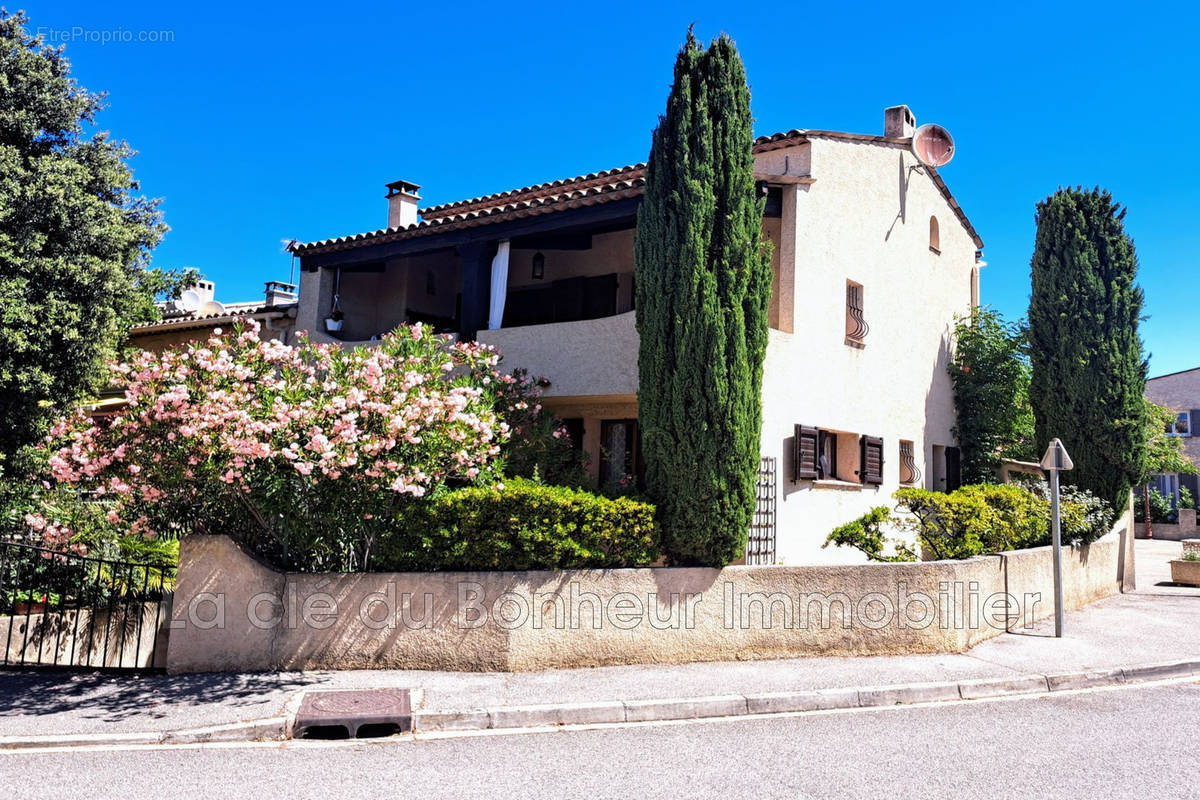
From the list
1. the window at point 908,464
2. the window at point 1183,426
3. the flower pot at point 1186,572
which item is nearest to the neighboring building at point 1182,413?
the window at point 1183,426

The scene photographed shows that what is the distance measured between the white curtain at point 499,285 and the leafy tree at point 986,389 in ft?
31.0

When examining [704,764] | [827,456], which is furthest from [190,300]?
[704,764]

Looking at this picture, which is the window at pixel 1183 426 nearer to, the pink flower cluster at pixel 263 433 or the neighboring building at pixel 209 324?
the neighboring building at pixel 209 324

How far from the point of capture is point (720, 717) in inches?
300

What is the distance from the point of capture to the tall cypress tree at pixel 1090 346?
1614 cm

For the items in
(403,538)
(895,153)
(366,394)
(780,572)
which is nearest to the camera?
(366,394)

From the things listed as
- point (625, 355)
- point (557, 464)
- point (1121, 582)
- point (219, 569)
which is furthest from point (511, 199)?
point (1121, 582)

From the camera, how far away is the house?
478 inches

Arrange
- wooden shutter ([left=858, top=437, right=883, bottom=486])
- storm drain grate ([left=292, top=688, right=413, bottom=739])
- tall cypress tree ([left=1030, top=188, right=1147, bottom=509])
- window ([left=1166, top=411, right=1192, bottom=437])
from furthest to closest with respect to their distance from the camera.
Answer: window ([left=1166, top=411, right=1192, bottom=437])
tall cypress tree ([left=1030, top=188, right=1147, bottom=509])
wooden shutter ([left=858, top=437, right=883, bottom=486])
storm drain grate ([left=292, top=688, right=413, bottom=739])

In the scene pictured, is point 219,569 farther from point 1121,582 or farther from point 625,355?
point 1121,582

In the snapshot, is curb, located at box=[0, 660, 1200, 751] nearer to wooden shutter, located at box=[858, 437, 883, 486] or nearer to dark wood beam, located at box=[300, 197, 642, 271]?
wooden shutter, located at box=[858, 437, 883, 486]

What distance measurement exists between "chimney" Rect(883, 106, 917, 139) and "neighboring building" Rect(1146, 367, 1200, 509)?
25487 mm

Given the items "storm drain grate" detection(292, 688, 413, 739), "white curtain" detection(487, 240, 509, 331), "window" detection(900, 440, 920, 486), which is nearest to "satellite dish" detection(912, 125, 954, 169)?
"window" detection(900, 440, 920, 486)

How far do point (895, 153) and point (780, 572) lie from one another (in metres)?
9.25
